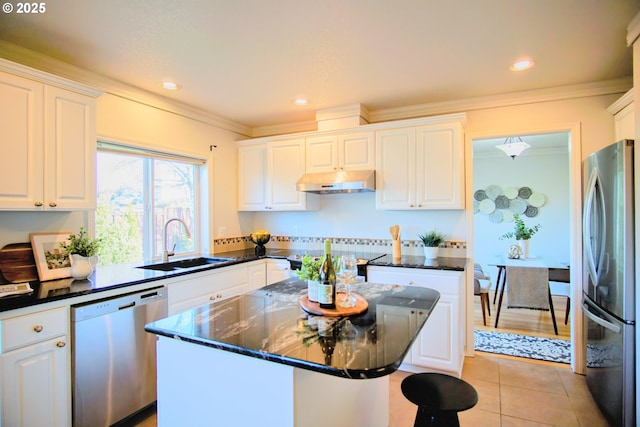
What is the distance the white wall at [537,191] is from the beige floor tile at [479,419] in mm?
3442

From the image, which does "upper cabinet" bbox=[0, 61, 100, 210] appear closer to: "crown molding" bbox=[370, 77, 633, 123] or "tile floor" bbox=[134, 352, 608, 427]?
"tile floor" bbox=[134, 352, 608, 427]

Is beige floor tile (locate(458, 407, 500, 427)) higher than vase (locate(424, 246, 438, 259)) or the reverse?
Answer: the reverse

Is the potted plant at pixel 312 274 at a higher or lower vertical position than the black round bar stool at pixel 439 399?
higher

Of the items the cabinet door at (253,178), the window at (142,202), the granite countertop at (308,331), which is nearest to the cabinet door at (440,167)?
the granite countertop at (308,331)

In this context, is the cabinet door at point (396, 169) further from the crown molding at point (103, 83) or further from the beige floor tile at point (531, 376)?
the crown molding at point (103, 83)

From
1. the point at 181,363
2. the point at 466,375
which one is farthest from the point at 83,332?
the point at 466,375

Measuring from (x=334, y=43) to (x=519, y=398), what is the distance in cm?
290

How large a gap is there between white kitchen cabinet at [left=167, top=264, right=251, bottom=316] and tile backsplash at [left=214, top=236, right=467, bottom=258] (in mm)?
713

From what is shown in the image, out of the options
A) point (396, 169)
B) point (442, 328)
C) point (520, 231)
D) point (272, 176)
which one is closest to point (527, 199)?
point (520, 231)

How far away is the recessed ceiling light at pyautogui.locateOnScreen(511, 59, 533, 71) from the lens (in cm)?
248

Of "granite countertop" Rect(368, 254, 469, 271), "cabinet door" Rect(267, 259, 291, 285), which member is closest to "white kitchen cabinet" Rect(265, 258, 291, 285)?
"cabinet door" Rect(267, 259, 291, 285)

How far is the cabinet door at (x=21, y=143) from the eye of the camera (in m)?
1.97

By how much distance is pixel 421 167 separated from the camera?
3.25m

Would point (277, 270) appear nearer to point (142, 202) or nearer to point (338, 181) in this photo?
point (338, 181)
